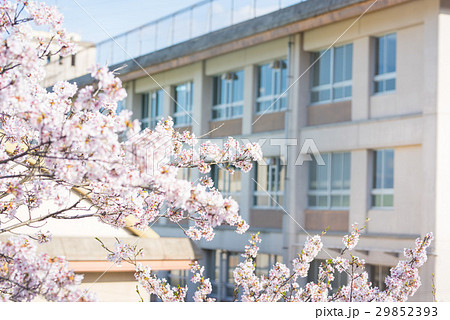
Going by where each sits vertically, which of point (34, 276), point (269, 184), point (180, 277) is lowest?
point (180, 277)

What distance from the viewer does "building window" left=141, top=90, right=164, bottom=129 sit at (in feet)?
82.5

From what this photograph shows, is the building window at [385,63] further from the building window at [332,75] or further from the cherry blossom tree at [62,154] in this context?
the cherry blossom tree at [62,154]

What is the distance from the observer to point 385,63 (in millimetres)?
15906

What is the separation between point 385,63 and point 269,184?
4975mm

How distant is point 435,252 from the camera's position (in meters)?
14.0

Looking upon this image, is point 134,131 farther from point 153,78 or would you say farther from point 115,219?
point 153,78

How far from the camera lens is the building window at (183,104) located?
76.0 feet

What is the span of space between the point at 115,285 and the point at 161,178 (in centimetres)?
469

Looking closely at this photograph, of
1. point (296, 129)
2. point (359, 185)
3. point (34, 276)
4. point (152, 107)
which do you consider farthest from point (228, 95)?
point (34, 276)

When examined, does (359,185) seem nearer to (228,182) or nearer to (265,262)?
(265,262)

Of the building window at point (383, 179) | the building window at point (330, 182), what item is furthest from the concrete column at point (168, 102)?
the building window at point (383, 179)

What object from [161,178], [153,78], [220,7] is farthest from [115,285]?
[153,78]

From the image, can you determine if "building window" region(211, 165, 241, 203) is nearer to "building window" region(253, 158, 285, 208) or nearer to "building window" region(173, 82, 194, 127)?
"building window" region(253, 158, 285, 208)

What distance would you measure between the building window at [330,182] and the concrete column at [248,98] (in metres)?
2.62
